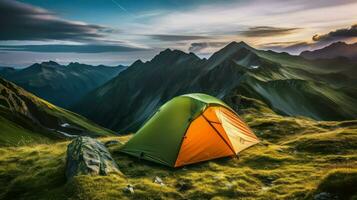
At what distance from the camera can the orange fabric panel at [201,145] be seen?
79.6 ft

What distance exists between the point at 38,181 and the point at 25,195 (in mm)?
1771

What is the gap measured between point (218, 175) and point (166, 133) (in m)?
5.96

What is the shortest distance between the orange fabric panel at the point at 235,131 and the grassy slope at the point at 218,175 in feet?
2.36

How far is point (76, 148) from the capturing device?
22.4m

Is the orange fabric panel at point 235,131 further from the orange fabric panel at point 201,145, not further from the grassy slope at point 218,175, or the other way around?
the orange fabric panel at point 201,145

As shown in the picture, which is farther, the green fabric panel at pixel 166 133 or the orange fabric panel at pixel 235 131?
the orange fabric panel at pixel 235 131

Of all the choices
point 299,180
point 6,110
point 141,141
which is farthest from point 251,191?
point 6,110

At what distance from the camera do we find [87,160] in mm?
20656

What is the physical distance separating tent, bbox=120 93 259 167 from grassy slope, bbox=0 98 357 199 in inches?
28.3

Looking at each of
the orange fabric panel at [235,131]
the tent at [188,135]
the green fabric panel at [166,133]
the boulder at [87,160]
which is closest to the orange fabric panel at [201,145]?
the tent at [188,135]

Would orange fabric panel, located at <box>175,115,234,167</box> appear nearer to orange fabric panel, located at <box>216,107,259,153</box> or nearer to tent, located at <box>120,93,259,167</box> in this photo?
tent, located at <box>120,93,259,167</box>

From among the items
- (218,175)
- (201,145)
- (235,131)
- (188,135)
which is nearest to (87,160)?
(188,135)

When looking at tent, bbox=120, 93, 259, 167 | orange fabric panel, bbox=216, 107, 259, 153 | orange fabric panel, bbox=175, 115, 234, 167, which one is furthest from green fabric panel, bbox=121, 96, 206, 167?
orange fabric panel, bbox=216, 107, 259, 153

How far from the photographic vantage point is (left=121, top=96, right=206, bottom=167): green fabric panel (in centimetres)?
2461
